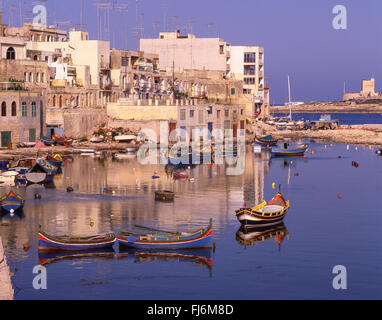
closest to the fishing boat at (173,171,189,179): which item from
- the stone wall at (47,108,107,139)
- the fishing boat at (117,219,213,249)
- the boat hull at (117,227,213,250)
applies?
the stone wall at (47,108,107,139)

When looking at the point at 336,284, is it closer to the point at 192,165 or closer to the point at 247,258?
the point at 247,258

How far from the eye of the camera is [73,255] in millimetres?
37812

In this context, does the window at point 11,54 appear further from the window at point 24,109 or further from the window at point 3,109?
the window at point 3,109

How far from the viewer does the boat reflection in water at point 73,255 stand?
1462 inches

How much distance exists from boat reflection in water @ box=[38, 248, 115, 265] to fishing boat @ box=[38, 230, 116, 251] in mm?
200

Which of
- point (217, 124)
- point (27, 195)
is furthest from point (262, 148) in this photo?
point (27, 195)

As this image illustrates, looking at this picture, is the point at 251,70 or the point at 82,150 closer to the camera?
the point at 82,150

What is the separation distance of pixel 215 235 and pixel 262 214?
12.7 feet

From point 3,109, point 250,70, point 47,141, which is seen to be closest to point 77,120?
point 47,141

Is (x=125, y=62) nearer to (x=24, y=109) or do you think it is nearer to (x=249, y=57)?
(x=24, y=109)

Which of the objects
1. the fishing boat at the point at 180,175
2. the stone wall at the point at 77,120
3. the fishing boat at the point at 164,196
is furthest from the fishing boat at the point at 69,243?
the stone wall at the point at 77,120

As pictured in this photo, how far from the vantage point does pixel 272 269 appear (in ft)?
119

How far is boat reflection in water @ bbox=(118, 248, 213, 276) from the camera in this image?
1473 inches
